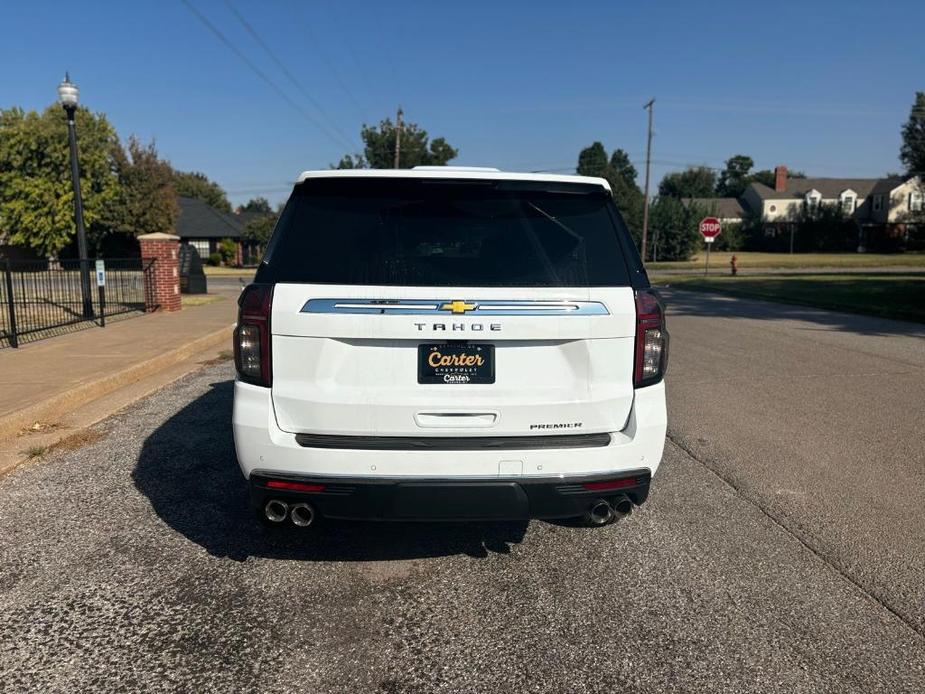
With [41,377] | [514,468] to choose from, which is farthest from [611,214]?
[41,377]

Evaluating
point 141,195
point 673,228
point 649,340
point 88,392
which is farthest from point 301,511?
point 673,228

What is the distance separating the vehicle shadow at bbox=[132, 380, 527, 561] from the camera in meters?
3.95

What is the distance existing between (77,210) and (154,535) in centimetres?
1282

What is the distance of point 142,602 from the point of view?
337 cm

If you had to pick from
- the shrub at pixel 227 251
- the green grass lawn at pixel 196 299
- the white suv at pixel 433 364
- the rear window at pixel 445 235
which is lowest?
the green grass lawn at pixel 196 299

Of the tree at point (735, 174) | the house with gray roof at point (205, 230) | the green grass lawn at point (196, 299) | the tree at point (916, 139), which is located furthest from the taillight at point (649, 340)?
the tree at point (735, 174)

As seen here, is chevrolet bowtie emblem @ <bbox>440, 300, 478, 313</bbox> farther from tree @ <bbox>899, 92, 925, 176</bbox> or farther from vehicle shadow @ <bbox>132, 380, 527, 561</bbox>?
tree @ <bbox>899, 92, 925, 176</bbox>

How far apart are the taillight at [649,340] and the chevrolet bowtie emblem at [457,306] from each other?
0.79 metres

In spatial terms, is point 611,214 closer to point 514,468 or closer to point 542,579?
point 514,468

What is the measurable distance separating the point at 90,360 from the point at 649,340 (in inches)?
331

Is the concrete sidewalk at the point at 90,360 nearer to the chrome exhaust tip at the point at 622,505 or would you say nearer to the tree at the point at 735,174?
the chrome exhaust tip at the point at 622,505

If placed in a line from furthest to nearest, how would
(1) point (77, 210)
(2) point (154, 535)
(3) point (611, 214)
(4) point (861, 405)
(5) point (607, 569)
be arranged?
(1) point (77, 210), (4) point (861, 405), (2) point (154, 535), (5) point (607, 569), (3) point (611, 214)

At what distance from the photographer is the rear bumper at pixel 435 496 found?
10.5 ft

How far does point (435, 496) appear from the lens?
10.5ft
